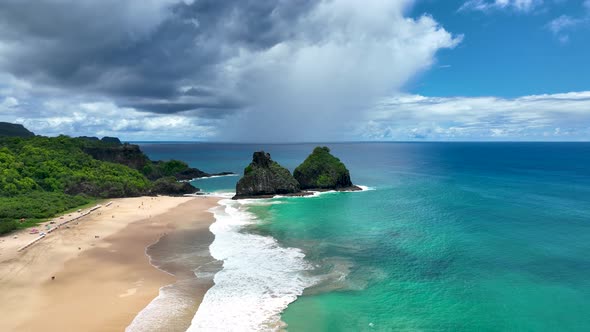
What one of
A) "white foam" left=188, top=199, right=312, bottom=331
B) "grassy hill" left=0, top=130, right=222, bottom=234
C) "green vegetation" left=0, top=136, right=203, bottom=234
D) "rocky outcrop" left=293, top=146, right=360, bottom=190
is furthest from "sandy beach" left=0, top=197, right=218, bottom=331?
"rocky outcrop" left=293, top=146, right=360, bottom=190

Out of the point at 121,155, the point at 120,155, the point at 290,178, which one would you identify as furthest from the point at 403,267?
the point at 120,155

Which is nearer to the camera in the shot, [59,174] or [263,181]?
[59,174]

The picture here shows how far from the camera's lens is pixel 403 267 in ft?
116

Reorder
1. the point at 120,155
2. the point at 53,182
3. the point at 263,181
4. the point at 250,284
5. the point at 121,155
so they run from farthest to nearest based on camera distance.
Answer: the point at 120,155
the point at 121,155
the point at 263,181
the point at 53,182
the point at 250,284

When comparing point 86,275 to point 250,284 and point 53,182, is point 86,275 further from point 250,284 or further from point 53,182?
point 53,182

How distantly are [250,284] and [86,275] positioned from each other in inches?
669

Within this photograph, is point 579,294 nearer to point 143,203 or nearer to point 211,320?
point 211,320

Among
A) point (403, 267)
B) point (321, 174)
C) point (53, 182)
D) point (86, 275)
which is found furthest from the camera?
point (321, 174)

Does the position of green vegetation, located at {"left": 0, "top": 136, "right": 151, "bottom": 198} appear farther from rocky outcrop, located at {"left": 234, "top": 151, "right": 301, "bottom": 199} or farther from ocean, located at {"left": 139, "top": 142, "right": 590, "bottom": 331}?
ocean, located at {"left": 139, "top": 142, "right": 590, "bottom": 331}

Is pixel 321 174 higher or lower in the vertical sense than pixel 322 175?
higher

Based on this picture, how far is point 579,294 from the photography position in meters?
29.0

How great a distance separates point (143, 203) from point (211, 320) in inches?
2256

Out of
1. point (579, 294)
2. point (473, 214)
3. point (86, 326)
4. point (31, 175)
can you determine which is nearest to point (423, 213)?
point (473, 214)

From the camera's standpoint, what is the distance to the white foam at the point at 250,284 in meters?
25.0
